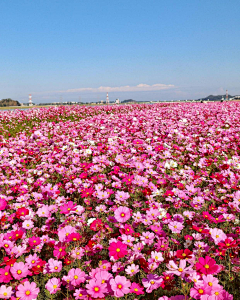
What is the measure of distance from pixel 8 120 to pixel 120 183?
11401 millimetres

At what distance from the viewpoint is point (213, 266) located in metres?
1.45

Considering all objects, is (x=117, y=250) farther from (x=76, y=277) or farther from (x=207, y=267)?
(x=207, y=267)

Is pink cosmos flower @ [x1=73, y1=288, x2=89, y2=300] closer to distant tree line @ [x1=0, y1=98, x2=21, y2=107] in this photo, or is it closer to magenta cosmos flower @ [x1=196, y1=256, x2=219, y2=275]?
magenta cosmos flower @ [x1=196, y1=256, x2=219, y2=275]

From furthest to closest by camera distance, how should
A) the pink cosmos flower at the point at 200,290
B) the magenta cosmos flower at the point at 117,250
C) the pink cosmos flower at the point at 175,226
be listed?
the pink cosmos flower at the point at 175,226, the magenta cosmos flower at the point at 117,250, the pink cosmos flower at the point at 200,290

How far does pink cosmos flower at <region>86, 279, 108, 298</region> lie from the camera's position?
1.39 meters

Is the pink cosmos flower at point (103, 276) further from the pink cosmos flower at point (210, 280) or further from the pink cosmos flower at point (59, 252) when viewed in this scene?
the pink cosmos flower at point (210, 280)

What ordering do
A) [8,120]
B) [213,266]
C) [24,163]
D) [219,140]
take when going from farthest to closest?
1. [8,120]
2. [219,140]
3. [24,163]
4. [213,266]

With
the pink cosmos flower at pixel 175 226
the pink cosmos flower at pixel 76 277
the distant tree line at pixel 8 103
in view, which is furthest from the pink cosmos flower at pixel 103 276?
the distant tree line at pixel 8 103

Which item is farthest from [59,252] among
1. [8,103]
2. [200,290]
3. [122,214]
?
[8,103]

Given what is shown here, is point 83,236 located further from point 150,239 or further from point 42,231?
Answer: point 150,239

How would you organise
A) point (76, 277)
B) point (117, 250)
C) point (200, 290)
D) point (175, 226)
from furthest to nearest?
point (175, 226) → point (117, 250) → point (76, 277) → point (200, 290)

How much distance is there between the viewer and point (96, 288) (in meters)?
1.44

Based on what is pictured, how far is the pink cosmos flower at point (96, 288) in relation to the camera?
4.56 ft

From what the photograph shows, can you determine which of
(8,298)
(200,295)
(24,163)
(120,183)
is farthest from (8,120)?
(200,295)
